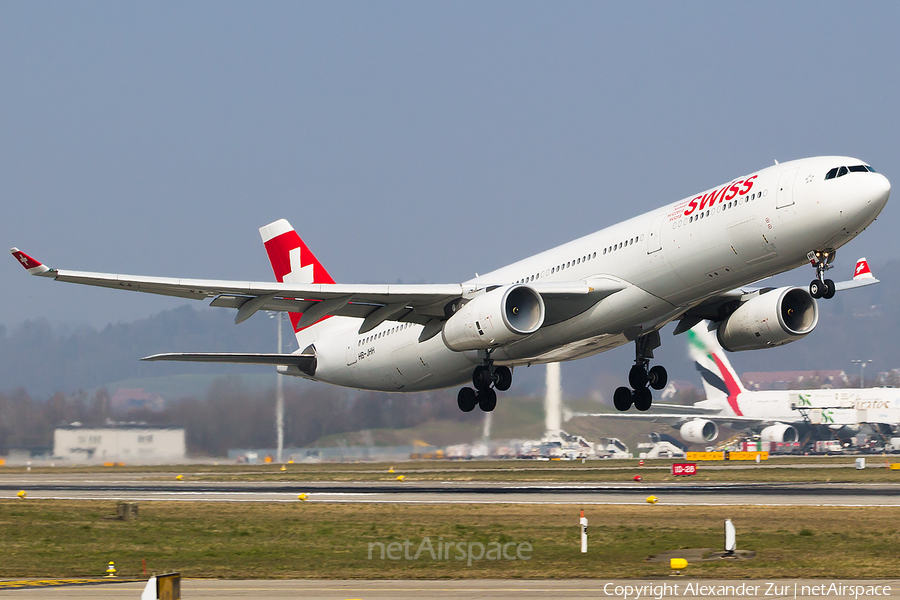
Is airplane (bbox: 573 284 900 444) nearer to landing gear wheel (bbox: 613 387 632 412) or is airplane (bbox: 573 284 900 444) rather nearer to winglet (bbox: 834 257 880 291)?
landing gear wheel (bbox: 613 387 632 412)

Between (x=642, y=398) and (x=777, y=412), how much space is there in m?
51.7

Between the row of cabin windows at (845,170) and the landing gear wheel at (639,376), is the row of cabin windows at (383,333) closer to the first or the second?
the landing gear wheel at (639,376)

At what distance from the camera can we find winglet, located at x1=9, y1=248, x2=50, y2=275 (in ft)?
84.8

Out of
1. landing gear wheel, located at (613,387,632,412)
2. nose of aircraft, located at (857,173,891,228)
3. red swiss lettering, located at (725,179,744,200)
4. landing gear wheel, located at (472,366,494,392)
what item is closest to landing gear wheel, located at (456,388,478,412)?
landing gear wheel, located at (472,366,494,392)

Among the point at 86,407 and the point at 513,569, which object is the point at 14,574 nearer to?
the point at 513,569

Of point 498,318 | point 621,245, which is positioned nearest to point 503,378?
point 498,318

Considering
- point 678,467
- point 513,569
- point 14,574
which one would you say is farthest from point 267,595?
point 678,467

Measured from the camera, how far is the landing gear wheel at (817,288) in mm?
27234

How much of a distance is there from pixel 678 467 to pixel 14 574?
33.6 metres

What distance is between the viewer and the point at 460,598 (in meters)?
16.1

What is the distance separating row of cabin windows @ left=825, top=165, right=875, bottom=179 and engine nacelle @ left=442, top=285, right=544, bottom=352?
8484 mm

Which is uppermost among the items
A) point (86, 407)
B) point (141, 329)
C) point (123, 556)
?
point (141, 329)

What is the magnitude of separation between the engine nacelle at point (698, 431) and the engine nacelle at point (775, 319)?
48965 millimetres

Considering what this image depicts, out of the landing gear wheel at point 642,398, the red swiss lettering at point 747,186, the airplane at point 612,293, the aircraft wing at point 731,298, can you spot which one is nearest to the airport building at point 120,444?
the airplane at point 612,293
